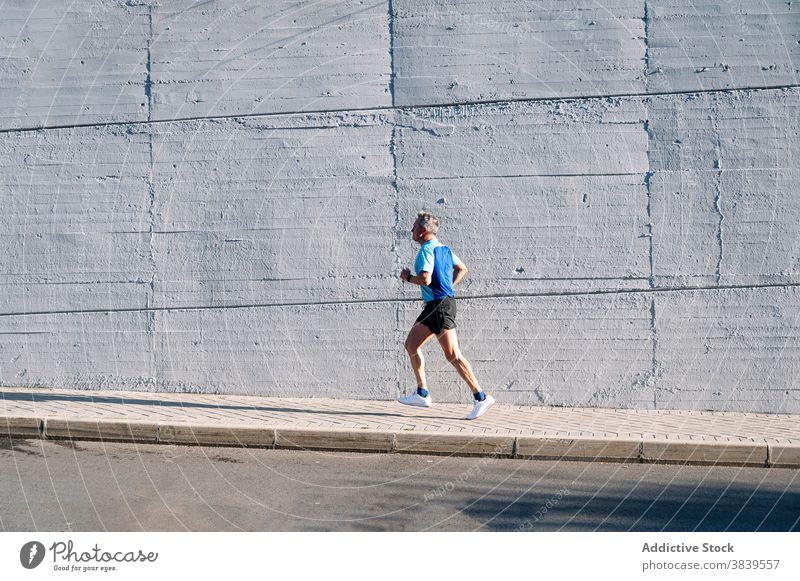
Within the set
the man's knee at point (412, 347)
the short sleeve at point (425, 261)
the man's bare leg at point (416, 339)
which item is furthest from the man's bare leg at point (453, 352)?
the short sleeve at point (425, 261)

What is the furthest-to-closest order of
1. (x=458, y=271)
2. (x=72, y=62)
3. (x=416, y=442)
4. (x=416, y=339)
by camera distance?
1. (x=72, y=62)
2. (x=458, y=271)
3. (x=416, y=339)
4. (x=416, y=442)

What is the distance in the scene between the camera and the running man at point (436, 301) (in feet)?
28.6

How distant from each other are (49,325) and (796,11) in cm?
852

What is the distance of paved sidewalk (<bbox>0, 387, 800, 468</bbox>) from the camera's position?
313 inches

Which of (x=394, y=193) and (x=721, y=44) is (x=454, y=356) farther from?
(x=721, y=44)

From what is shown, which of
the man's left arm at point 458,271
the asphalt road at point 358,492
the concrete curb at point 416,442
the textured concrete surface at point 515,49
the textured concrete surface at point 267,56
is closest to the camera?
the asphalt road at point 358,492

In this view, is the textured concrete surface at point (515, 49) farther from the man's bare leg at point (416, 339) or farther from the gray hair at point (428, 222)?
the man's bare leg at point (416, 339)

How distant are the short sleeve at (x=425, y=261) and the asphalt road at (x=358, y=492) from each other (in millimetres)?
1698

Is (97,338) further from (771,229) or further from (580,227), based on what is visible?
(771,229)

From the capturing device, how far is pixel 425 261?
866 cm

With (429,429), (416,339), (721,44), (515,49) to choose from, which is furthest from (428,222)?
(721,44)

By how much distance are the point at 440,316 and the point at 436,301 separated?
0.15 metres

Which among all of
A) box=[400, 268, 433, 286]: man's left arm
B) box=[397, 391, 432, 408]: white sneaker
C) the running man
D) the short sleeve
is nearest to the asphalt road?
the running man

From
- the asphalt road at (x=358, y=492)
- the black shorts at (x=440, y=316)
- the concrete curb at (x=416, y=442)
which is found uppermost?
the black shorts at (x=440, y=316)
